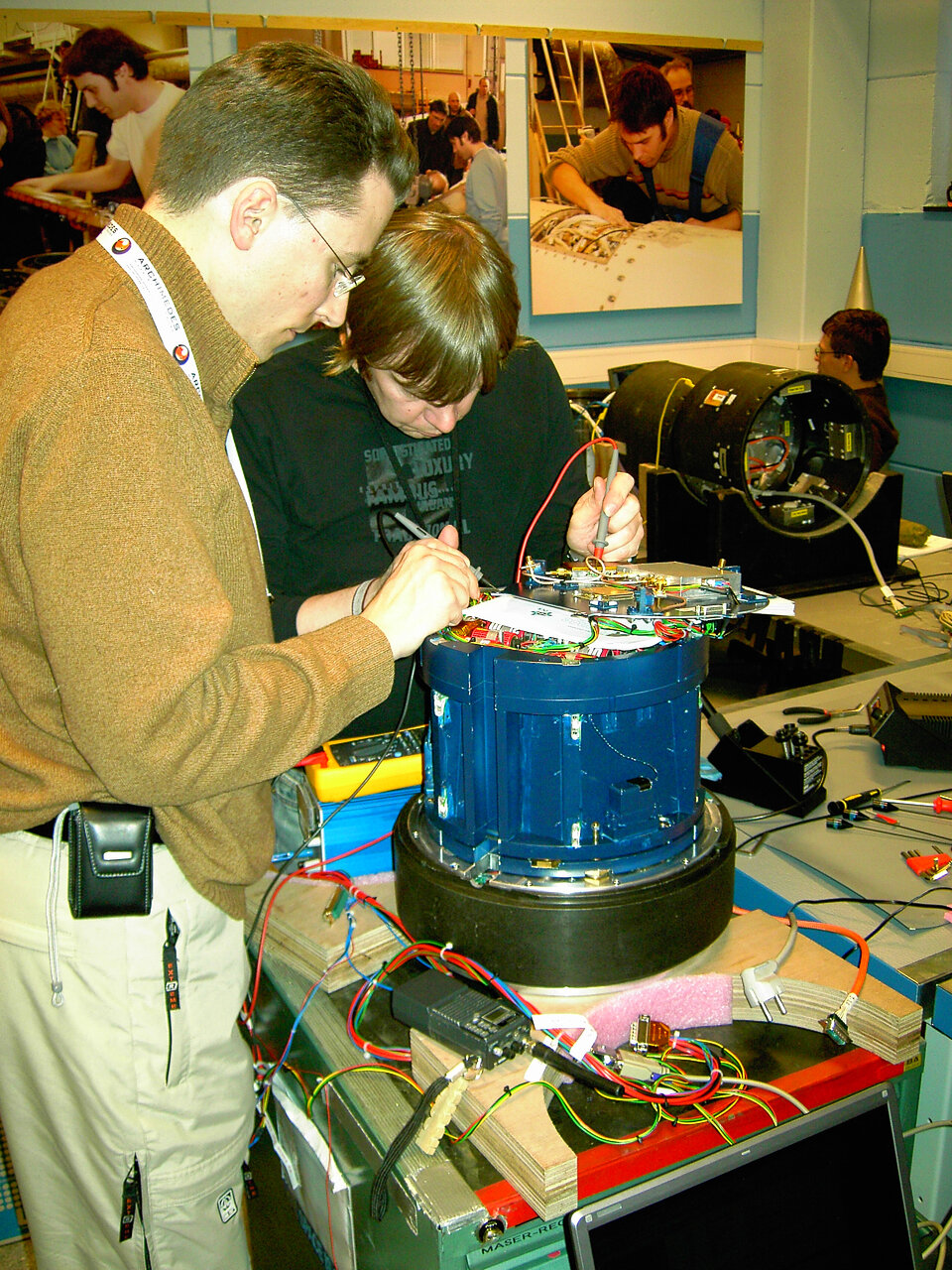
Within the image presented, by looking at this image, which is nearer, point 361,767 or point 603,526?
point 361,767

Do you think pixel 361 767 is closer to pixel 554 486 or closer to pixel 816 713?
pixel 554 486

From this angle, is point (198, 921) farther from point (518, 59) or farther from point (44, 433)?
point (518, 59)

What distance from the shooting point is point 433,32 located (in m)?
3.47

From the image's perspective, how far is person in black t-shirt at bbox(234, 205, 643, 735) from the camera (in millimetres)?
1313

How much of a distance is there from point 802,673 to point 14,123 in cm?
280

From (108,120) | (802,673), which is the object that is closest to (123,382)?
(802,673)

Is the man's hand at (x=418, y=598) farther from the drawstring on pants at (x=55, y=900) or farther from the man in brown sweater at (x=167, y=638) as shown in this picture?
the drawstring on pants at (x=55, y=900)

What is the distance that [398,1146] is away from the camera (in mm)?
886

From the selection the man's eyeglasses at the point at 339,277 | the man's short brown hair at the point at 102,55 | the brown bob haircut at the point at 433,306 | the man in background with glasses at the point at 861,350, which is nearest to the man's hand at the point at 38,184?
the man's short brown hair at the point at 102,55

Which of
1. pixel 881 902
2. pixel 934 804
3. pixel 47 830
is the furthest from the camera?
pixel 934 804

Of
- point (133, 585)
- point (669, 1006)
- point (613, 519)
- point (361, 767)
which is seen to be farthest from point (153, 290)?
point (669, 1006)

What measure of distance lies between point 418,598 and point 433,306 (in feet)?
1.58

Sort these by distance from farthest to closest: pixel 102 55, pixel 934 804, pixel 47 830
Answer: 1. pixel 102 55
2. pixel 934 804
3. pixel 47 830

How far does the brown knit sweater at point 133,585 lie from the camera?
754 mm
